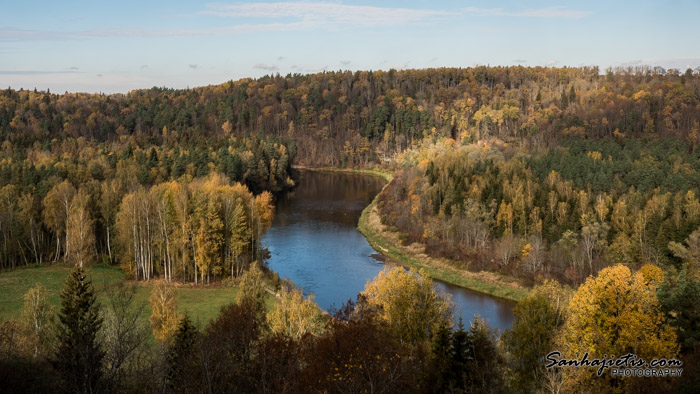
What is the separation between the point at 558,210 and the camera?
48.2 m

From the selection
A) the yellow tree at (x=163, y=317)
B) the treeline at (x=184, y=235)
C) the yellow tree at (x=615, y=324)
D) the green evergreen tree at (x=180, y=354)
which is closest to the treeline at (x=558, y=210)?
the yellow tree at (x=615, y=324)

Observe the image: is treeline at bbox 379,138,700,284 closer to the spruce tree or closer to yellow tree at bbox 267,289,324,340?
yellow tree at bbox 267,289,324,340

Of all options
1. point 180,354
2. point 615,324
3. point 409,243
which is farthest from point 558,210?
point 180,354

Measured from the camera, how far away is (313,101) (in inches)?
6235

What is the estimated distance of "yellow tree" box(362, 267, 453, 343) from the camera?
76.6 ft

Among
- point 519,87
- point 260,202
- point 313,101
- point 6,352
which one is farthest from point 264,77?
point 6,352

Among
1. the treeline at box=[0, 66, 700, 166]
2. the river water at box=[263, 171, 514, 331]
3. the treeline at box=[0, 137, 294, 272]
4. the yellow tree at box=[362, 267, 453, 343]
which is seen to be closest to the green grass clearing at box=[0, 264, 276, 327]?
the treeline at box=[0, 137, 294, 272]

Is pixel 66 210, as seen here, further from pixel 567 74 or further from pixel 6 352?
pixel 567 74

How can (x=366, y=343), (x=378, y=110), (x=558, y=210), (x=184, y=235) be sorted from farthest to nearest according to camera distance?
(x=378, y=110) < (x=558, y=210) < (x=184, y=235) < (x=366, y=343)

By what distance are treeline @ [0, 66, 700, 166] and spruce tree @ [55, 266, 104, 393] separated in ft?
244

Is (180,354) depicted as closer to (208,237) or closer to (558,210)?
(208,237)

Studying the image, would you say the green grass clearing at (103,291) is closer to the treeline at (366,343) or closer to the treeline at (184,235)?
the treeline at (184,235)

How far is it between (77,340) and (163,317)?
6.97 metres

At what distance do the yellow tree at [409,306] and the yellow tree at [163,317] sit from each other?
335 inches
